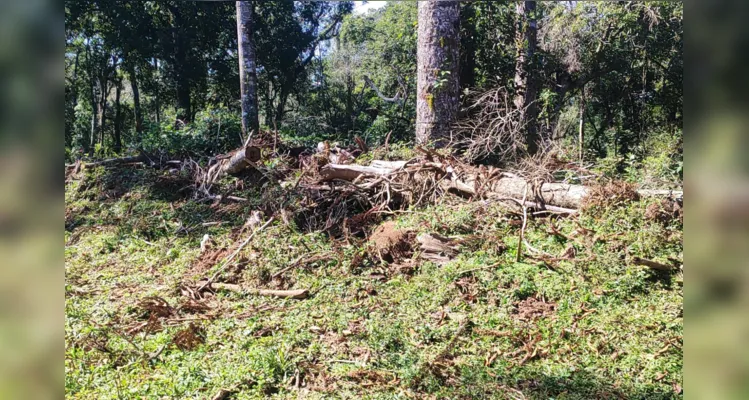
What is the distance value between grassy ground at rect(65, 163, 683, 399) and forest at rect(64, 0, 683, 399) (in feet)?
0.07

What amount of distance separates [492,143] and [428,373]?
4439mm

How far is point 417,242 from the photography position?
16.4 ft

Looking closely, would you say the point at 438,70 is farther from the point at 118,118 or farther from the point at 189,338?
the point at 118,118

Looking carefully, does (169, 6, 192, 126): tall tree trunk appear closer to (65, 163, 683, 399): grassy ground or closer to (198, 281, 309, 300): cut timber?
(65, 163, 683, 399): grassy ground

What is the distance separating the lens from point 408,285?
4.44 metres

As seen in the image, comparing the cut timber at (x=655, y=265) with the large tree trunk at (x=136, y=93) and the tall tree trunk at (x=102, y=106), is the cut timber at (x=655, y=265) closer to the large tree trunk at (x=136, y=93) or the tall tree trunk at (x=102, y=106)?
the large tree trunk at (x=136, y=93)

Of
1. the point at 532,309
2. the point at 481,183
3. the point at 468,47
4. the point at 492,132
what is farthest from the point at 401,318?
the point at 468,47

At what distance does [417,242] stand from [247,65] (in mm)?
5804

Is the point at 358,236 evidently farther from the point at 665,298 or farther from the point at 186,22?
the point at 186,22

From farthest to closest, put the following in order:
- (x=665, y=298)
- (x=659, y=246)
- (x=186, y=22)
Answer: (x=186, y=22)
(x=659, y=246)
(x=665, y=298)

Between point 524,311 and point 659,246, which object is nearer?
point 524,311

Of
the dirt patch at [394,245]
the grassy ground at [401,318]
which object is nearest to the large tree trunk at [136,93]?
the grassy ground at [401,318]

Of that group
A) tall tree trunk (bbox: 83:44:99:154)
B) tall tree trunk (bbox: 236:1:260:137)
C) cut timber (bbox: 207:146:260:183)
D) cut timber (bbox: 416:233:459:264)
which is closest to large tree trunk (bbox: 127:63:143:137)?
tall tree trunk (bbox: 83:44:99:154)
